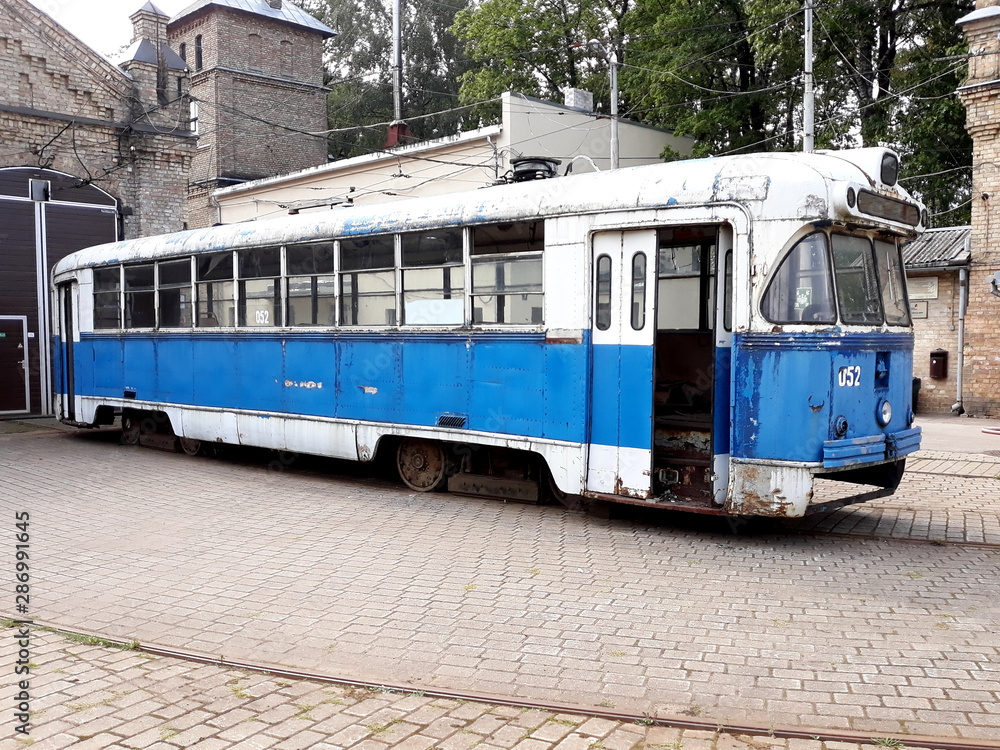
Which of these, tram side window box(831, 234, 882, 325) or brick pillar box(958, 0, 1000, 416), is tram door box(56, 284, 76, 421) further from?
brick pillar box(958, 0, 1000, 416)

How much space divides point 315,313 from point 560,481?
153 inches

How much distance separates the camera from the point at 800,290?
7000 mm

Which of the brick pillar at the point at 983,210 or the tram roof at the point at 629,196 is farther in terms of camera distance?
the brick pillar at the point at 983,210

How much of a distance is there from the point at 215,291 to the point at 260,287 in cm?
96

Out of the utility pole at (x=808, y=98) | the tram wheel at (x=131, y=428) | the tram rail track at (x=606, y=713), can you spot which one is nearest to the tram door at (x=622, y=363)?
the tram rail track at (x=606, y=713)

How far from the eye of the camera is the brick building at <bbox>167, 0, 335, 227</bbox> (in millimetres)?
34094

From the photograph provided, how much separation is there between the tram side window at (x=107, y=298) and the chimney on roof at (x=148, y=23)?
9922mm

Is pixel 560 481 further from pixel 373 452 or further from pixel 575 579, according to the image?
pixel 373 452

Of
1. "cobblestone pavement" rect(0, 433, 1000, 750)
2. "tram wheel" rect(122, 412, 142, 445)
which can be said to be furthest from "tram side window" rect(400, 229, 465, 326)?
"tram wheel" rect(122, 412, 142, 445)

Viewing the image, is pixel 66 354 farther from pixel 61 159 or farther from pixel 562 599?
pixel 562 599

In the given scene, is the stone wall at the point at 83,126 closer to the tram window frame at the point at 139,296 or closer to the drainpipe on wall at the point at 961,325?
the tram window frame at the point at 139,296

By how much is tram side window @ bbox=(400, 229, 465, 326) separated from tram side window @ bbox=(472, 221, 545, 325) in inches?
7.9

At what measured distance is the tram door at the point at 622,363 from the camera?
24.5 ft

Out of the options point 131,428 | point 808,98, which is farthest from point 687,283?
point 808,98
